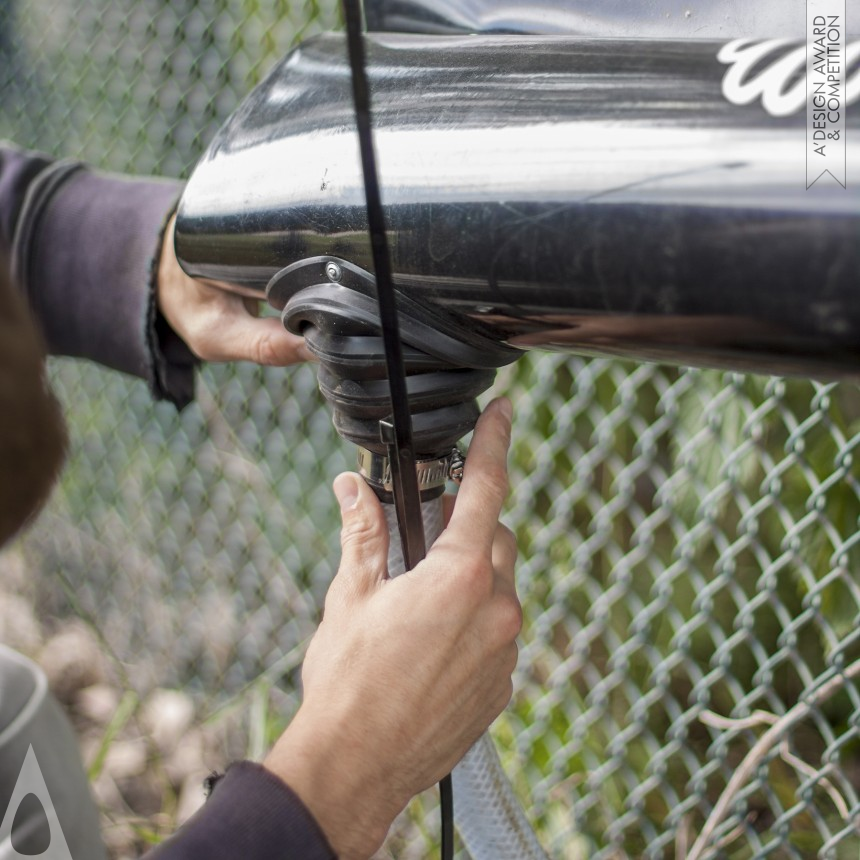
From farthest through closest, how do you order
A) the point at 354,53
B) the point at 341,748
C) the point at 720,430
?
the point at 720,430 < the point at 341,748 < the point at 354,53

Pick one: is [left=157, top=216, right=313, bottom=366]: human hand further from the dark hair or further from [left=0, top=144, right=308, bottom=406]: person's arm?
the dark hair

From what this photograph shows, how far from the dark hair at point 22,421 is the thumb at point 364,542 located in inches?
9.2

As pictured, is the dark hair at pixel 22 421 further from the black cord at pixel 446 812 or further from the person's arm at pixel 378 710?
the black cord at pixel 446 812

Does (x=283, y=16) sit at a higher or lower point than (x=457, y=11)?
lower

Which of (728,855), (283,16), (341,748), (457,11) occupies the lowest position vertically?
(728,855)

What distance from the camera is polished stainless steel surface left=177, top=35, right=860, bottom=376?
544mm

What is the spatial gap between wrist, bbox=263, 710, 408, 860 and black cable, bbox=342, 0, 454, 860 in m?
0.15

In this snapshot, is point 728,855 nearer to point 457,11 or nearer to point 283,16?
point 457,11

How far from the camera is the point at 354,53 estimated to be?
0.60 m

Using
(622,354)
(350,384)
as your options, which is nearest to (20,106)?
(350,384)

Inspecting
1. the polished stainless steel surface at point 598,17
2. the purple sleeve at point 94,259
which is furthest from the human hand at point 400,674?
the purple sleeve at point 94,259

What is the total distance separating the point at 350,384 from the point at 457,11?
37cm

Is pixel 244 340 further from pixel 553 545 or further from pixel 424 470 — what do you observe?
pixel 553 545

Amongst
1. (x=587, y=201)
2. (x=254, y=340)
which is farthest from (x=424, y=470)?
(x=254, y=340)
